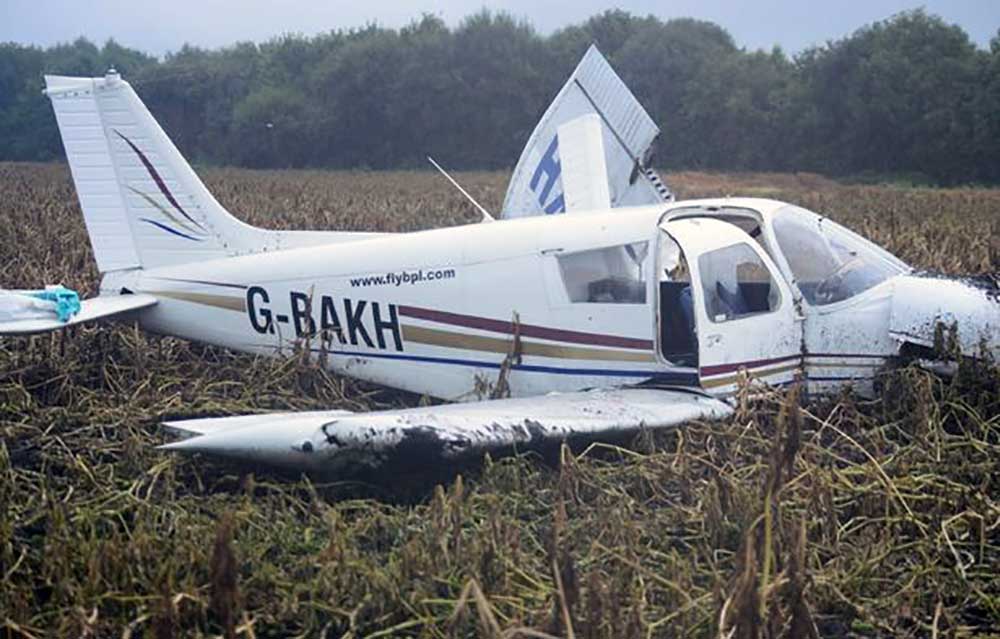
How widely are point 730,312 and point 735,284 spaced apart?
18cm

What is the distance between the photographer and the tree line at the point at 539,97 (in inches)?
1711

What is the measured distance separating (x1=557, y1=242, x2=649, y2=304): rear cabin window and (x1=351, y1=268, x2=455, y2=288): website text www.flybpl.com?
775 millimetres

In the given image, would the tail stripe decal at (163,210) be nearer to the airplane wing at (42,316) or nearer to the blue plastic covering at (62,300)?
the airplane wing at (42,316)

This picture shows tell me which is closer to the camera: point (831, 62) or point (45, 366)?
point (45, 366)

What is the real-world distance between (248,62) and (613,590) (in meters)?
67.3

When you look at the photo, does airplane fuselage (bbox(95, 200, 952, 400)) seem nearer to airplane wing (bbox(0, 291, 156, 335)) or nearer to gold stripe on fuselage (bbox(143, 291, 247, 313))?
gold stripe on fuselage (bbox(143, 291, 247, 313))

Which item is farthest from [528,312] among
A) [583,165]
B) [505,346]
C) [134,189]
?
[134,189]

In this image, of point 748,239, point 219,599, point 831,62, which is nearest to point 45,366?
point 748,239

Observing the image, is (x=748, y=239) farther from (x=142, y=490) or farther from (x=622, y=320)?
(x=142, y=490)

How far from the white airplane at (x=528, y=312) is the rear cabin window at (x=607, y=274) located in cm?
1

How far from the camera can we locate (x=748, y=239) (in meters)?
7.07

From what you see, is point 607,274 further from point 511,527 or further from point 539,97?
point 539,97

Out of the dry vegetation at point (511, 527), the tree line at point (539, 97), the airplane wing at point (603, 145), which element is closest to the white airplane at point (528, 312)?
the dry vegetation at point (511, 527)

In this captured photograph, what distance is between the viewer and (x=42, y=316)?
7641 millimetres
